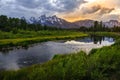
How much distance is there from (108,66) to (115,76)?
2166 mm

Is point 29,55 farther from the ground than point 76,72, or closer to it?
closer to it

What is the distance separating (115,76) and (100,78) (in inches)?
72.4

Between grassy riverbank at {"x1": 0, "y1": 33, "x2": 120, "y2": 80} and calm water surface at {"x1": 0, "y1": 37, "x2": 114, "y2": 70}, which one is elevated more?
grassy riverbank at {"x1": 0, "y1": 33, "x2": 120, "y2": 80}

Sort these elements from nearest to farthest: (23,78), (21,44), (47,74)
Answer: (47,74) < (23,78) < (21,44)

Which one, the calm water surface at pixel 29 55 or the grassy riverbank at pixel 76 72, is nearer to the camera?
the grassy riverbank at pixel 76 72

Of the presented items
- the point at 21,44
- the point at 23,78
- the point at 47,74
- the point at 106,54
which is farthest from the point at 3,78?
the point at 21,44

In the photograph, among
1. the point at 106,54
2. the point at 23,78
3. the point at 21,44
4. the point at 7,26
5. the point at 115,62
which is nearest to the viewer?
the point at 23,78

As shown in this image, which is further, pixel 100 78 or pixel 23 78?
pixel 23 78

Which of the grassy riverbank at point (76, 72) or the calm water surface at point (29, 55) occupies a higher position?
the grassy riverbank at point (76, 72)

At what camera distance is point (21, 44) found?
88.0 meters

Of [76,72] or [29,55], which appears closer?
[76,72]

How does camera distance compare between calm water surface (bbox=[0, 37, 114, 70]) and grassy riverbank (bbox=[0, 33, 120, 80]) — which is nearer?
grassy riverbank (bbox=[0, 33, 120, 80])

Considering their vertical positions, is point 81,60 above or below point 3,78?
above

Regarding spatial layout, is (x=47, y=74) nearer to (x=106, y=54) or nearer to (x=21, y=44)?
(x=106, y=54)
